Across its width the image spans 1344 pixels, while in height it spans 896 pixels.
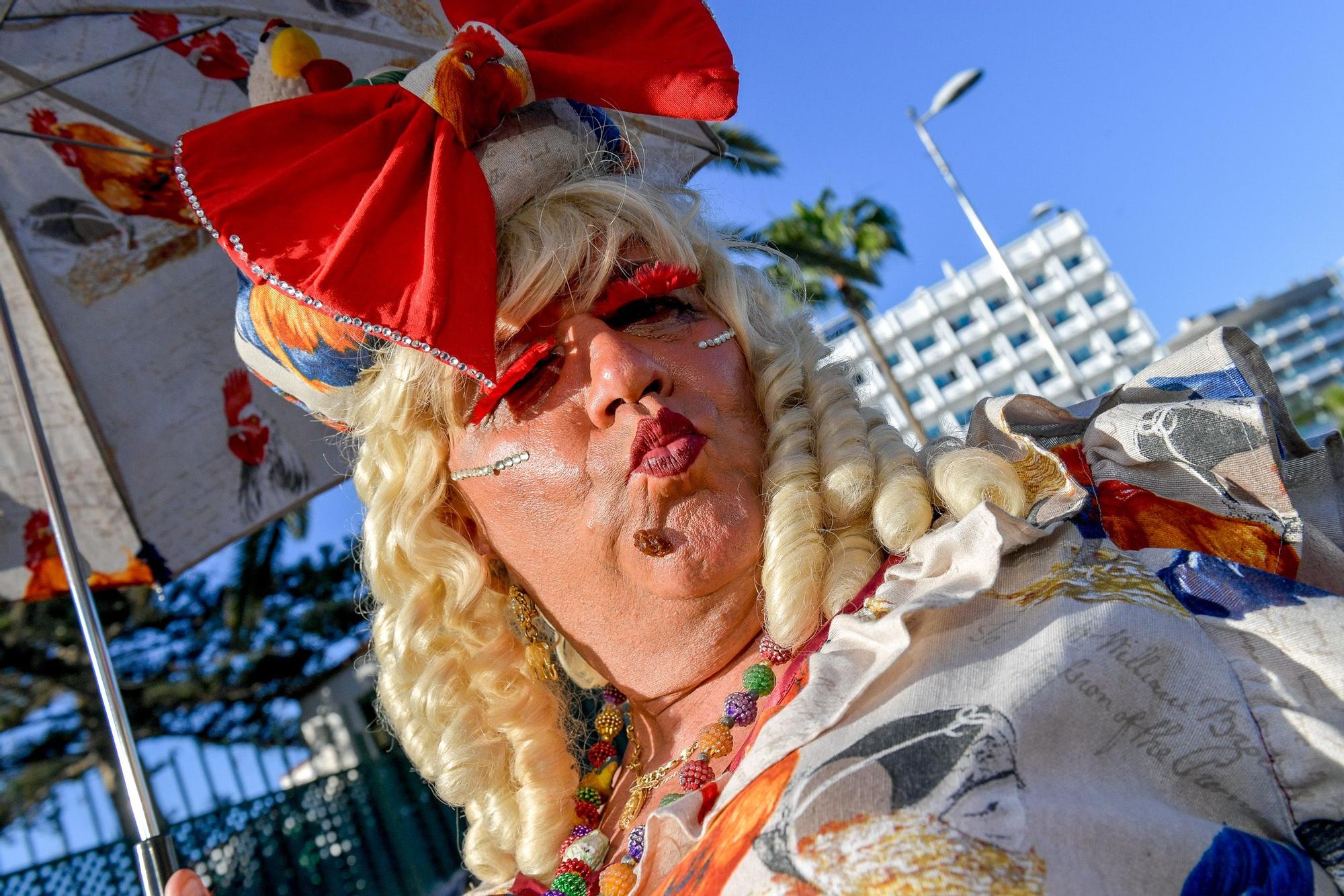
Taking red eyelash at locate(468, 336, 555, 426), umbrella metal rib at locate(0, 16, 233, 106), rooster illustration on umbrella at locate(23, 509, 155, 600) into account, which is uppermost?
umbrella metal rib at locate(0, 16, 233, 106)

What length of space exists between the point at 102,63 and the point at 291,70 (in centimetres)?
68

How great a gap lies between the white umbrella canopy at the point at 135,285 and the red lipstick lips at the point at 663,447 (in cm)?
117

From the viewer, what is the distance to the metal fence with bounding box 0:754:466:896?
498 centimetres

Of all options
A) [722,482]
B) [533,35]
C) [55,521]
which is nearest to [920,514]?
[722,482]

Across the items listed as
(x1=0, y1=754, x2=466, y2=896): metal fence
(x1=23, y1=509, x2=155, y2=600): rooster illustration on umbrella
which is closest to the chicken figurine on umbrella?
(x1=23, y1=509, x2=155, y2=600): rooster illustration on umbrella

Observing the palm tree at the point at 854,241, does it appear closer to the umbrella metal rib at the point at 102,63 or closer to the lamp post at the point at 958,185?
the lamp post at the point at 958,185

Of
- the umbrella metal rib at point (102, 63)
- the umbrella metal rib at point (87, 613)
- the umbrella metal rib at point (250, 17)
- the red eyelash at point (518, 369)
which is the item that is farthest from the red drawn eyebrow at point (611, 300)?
the umbrella metal rib at point (102, 63)

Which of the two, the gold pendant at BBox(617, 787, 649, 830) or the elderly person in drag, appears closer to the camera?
the elderly person in drag

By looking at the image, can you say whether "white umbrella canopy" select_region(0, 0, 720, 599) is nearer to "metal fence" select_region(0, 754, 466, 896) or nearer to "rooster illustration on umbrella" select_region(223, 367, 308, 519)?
"rooster illustration on umbrella" select_region(223, 367, 308, 519)

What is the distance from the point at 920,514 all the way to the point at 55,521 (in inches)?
80.5

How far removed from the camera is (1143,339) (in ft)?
272

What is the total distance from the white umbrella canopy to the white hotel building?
81.0m

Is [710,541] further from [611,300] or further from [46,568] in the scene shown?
[46,568]

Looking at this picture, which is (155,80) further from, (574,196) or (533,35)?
(574,196)
